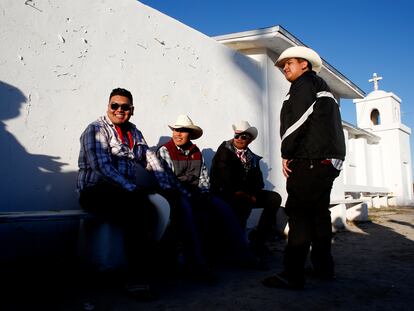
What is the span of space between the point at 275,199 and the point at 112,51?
2291 millimetres

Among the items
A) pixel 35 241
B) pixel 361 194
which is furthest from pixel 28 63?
pixel 361 194

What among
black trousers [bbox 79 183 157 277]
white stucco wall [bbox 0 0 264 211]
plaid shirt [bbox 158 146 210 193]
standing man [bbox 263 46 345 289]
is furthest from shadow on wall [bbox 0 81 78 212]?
standing man [bbox 263 46 345 289]

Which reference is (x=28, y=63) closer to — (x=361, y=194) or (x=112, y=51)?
(x=112, y=51)

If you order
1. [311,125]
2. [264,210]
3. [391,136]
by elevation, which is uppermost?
[391,136]

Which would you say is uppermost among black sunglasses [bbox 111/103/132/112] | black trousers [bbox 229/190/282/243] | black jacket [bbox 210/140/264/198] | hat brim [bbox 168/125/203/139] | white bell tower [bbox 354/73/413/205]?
white bell tower [bbox 354/73/413/205]

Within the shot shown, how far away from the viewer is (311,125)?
2682 millimetres

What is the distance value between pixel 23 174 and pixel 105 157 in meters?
0.74

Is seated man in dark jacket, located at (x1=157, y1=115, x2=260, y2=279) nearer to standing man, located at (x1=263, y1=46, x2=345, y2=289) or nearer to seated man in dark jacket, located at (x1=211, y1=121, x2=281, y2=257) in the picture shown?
seated man in dark jacket, located at (x1=211, y1=121, x2=281, y2=257)

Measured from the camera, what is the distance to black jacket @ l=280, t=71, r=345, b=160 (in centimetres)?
265

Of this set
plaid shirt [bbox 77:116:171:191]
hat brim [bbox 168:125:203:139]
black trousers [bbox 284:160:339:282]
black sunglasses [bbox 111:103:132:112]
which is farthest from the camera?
hat brim [bbox 168:125:203:139]

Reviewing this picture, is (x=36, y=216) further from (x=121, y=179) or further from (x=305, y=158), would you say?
(x=305, y=158)

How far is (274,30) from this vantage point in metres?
5.45

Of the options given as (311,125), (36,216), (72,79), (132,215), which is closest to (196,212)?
(132,215)

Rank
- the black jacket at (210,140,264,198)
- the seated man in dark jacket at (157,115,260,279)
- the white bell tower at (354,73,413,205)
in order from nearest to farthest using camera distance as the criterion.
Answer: the seated man in dark jacket at (157,115,260,279) < the black jacket at (210,140,264,198) < the white bell tower at (354,73,413,205)
